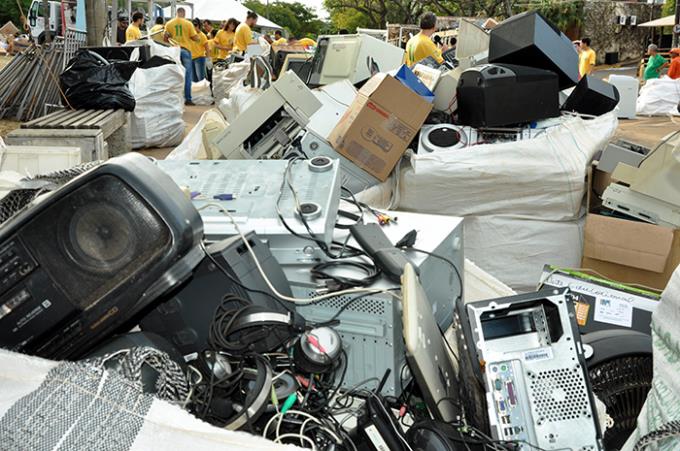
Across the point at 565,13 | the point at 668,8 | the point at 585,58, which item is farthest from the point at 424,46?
the point at 668,8

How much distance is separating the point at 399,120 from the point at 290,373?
6.45ft

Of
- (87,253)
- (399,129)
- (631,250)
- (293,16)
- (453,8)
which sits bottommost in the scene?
(293,16)

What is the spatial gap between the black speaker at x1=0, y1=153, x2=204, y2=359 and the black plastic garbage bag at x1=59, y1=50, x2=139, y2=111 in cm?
→ 400

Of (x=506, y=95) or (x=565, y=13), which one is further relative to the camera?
(x=565, y=13)

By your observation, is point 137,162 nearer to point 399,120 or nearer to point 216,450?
point 216,450

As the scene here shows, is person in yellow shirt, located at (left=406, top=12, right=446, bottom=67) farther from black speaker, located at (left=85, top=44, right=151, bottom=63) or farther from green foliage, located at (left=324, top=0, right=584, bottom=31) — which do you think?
green foliage, located at (left=324, top=0, right=584, bottom=31)

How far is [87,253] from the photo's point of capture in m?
1.17

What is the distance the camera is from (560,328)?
4.32 feet

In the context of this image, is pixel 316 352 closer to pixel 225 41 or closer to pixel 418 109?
pixel 418 109

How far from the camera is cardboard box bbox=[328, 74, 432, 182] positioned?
9.93 ft

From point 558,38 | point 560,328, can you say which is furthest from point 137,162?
point 558,38

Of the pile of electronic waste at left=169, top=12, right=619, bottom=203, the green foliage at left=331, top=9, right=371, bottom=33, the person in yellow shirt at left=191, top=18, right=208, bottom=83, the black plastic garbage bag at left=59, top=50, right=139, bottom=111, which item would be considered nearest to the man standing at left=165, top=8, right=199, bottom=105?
the person in yellow shirt at left=191, top=18, right=208, bottom=83

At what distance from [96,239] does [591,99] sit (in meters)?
3.13

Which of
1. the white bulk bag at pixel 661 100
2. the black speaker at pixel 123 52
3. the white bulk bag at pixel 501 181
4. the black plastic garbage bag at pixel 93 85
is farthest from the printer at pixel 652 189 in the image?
the white bulk bag at pixel 661 100
